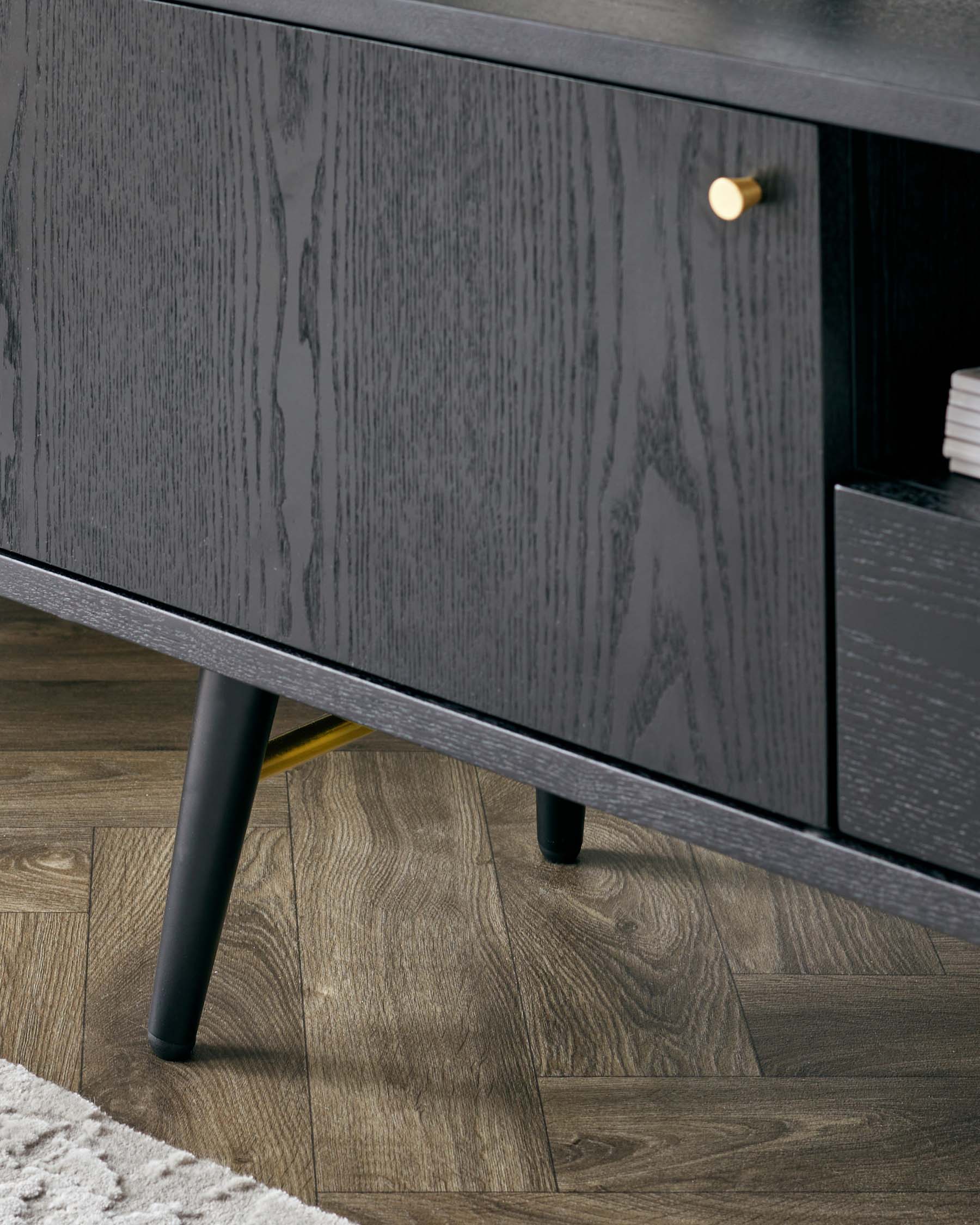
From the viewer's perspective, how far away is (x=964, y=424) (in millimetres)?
624

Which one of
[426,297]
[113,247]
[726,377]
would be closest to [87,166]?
[113,247]

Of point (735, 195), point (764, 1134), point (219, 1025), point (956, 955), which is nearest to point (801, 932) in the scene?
point (956, 955)

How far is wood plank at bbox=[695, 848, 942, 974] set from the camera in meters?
1.16

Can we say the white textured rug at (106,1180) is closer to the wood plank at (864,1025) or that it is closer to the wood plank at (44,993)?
the wood plank at (44,993)

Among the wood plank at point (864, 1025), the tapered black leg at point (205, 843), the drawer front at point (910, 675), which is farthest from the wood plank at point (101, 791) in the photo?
the drawer front at point (910, 675)

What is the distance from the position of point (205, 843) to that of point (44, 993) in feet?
0.63

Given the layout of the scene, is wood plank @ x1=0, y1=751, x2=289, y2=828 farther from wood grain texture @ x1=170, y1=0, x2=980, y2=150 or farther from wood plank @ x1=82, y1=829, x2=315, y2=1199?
wood grain texture @ x1=170, y1=0, x2=980, y2=150

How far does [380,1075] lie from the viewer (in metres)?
1.01

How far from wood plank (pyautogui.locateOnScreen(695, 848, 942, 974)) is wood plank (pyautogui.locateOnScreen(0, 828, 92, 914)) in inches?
17.7

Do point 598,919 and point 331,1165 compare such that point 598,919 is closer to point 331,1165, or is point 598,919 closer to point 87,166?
point 331,1165

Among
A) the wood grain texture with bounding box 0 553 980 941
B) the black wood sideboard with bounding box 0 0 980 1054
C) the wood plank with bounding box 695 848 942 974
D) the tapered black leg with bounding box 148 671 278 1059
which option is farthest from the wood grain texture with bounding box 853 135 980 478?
the wood plank with bounding box 695 848 942 974

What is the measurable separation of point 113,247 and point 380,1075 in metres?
0.50

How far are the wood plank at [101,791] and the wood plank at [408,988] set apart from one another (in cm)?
3

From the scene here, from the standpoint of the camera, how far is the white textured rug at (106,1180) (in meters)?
0.88
